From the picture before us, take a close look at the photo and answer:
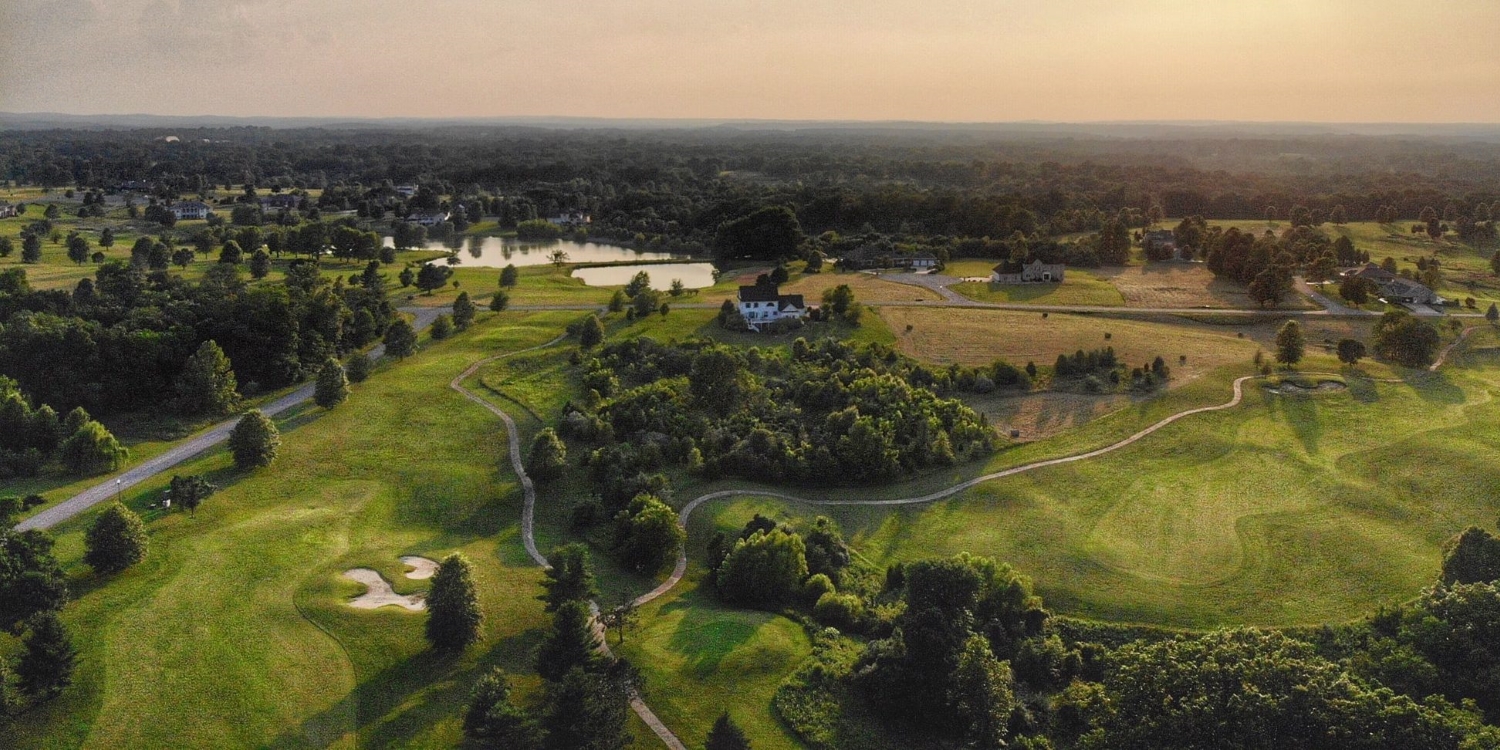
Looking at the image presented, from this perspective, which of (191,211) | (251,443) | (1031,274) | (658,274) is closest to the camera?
(251,443)

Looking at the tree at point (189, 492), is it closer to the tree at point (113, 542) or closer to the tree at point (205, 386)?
the tree at point (113, 542)

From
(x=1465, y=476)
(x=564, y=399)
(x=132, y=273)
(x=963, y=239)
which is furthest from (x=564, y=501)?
(x=963, y=239)

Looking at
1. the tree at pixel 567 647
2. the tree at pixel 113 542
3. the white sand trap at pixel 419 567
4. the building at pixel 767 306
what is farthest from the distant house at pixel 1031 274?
the tree at pixel 113 542

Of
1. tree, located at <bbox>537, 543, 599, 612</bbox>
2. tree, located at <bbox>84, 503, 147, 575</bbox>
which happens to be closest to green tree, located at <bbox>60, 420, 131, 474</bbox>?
tree, located at <bbox>84, 503, 147, 575</bbox>

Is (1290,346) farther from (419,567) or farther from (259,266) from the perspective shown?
(259,266)

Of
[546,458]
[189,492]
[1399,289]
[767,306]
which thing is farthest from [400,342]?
[1399,289]

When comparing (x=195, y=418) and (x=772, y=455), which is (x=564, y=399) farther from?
(x=195, y=418)
